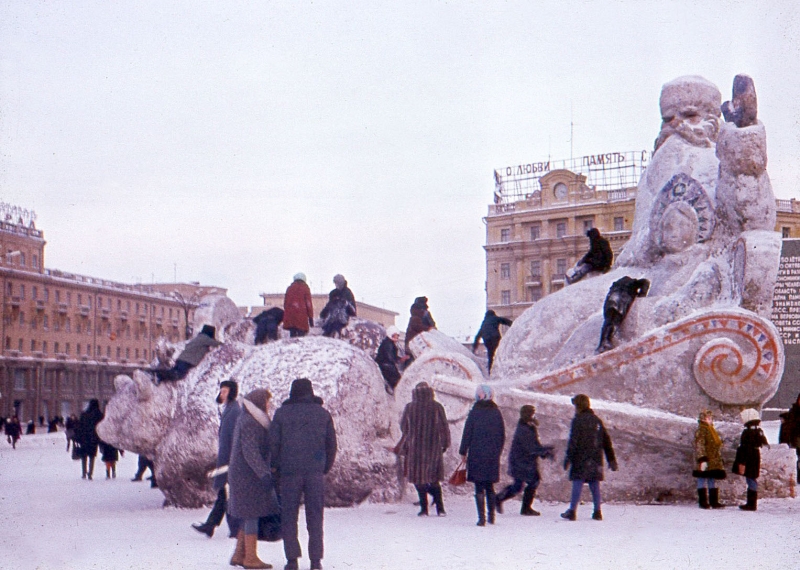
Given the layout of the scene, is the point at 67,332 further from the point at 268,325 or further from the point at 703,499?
the point at 703,499

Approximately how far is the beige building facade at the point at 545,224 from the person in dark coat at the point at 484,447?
49180 mm

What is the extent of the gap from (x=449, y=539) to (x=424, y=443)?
199 cm

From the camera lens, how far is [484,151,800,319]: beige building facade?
61844 mm

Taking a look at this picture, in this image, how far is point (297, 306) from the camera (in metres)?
13.2

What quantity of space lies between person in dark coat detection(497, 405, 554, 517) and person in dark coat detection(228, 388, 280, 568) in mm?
3641

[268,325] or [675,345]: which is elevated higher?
[268,325]

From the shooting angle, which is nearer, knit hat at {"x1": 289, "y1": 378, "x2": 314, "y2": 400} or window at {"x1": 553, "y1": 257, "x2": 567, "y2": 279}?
knit hat at {"x1": 289, "y1": 378, "x2": 314, "y2": 400}

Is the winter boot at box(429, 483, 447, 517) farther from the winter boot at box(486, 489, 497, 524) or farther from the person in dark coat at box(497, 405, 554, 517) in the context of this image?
the winter boot at box(486, 489, 497, 524)

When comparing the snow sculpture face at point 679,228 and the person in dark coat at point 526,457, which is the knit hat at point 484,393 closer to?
the person in dark coat at point 526,457

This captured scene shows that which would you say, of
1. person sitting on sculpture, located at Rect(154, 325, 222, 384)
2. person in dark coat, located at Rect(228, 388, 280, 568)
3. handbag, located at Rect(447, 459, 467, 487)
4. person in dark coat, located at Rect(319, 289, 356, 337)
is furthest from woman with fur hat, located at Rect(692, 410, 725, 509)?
person sitting on sculpture, located at Rect(154, 325, 222, 384)

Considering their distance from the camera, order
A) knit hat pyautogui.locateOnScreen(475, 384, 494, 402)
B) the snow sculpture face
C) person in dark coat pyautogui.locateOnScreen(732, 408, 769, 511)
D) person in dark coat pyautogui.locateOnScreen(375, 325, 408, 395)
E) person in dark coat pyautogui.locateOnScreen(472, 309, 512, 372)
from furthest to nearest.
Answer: person in dark coat pyautogui.locateOnScreen(472, 309, 512, 372) → person in dark coat pyautogui.locateOnScreen(375, 325, 408, 395) → the snow sculpture face → person in dark coat pyautogui.locateOnScreen(732, 408, 769, 511) → knit hat pyautogui.locateOnScreen(475, 384, 494, 402)

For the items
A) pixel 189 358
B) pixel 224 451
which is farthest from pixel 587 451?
pixel 189 358

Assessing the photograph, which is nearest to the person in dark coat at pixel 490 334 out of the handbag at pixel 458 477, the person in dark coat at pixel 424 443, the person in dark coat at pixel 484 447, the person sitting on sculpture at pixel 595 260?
the person sitting on sculpture at pixel 595 260

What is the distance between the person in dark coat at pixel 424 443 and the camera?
439 inches
